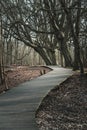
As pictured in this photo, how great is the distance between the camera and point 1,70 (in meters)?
20.4

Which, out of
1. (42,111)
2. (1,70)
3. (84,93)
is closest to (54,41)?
(1,70)

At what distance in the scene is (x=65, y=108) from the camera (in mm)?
13172

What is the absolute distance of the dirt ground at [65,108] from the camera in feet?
35.2

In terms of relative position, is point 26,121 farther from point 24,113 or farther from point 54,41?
point 54,41

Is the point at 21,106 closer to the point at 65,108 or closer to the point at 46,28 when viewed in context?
the point at 65,108

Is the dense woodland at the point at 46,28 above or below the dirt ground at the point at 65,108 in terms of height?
above

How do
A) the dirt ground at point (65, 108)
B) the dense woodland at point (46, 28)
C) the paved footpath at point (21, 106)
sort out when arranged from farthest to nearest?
the dense woodland at point (46, 28) < the dirt ground at point (65, 108) < the paved footpath at point (21, 106)

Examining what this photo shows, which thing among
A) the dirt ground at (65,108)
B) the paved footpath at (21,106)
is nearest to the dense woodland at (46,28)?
the dirt ground at (65,108)

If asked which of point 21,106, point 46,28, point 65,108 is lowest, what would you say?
point 65,108

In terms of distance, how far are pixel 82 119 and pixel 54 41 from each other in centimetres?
2996

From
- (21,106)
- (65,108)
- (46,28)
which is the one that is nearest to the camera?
(21,106)

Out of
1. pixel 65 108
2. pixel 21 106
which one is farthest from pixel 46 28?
pixel 21 106

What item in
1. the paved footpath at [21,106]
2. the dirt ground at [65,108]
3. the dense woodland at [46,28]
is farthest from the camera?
the dense woodland at [46,28]

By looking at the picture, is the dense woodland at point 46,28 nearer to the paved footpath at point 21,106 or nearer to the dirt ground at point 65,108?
A: the dirt ground at point 65,108
